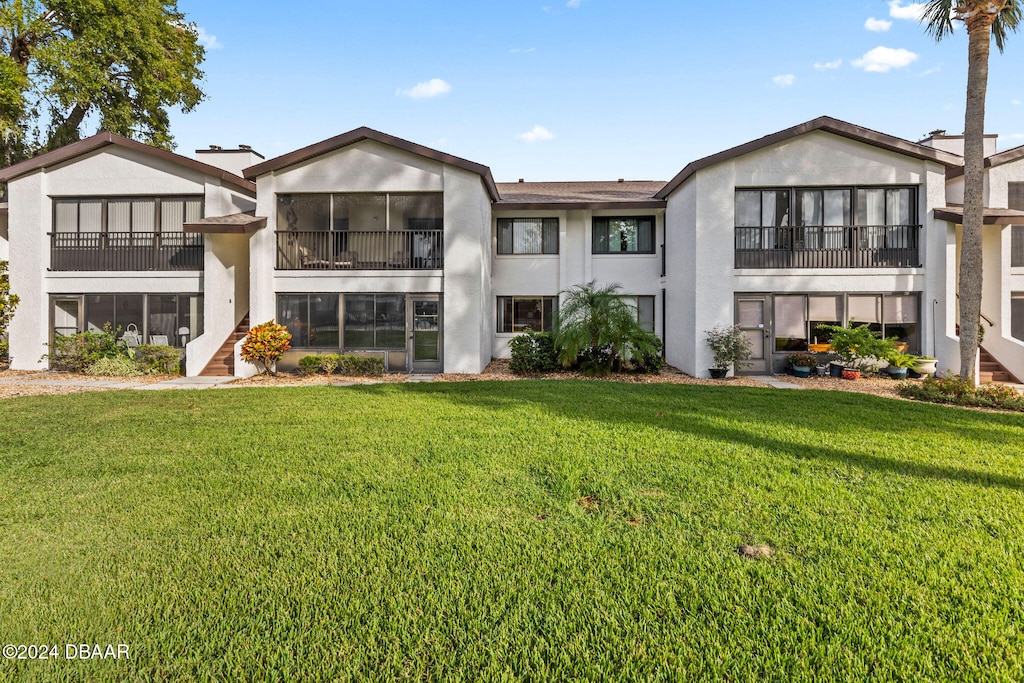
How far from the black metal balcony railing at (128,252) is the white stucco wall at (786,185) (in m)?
15.3

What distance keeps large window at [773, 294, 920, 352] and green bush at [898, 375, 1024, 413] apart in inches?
130

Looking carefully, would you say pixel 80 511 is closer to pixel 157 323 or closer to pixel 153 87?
pixel 157 323

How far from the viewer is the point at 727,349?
12.8m

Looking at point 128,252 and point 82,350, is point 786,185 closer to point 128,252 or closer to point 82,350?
point 128,252

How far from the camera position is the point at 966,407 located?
920 centimetres

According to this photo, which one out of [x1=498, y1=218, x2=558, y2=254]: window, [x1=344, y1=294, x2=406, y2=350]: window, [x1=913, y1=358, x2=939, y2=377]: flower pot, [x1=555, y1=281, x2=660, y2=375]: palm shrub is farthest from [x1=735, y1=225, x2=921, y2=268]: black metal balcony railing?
[x1=344, y1=294, x2=406, y2=350]: window

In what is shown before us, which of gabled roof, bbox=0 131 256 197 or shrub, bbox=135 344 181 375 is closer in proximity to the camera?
shrub, bbox=135 344 181 375

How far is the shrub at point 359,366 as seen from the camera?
1338 cm

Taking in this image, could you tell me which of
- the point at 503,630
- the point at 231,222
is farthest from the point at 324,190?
the point at 503,630

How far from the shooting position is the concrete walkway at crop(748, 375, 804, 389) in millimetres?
11527

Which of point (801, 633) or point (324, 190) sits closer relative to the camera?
point (801, 633)

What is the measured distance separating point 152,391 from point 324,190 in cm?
693

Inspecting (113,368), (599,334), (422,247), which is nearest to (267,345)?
(113,368)

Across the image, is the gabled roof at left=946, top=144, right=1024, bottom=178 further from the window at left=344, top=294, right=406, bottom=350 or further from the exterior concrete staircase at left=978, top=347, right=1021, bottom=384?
the window at left=344, top=294, right=406, bottom=350
